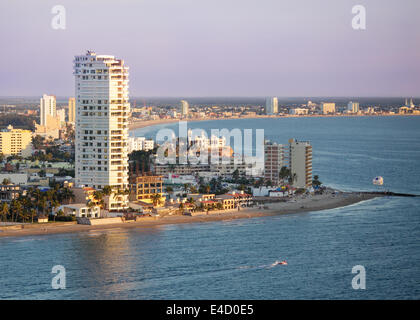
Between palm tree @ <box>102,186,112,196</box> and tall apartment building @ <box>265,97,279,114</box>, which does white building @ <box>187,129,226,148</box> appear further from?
tall apartment building @ <box>265,97,279,114</box>

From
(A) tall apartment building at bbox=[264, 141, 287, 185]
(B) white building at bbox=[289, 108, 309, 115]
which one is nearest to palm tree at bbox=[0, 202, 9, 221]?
(A) tall apartment building at bbox=[264, 141, 287, 185]

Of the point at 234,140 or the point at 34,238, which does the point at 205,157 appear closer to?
the point at 34,238

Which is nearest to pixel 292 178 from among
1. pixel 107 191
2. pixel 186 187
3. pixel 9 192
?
pixel 186 187

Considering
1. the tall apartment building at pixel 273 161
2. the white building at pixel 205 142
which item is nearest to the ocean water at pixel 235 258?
the tall apartment building at pixel 273 161

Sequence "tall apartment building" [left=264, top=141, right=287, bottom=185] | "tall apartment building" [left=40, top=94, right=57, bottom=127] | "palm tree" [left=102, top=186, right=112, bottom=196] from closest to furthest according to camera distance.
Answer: "palm tree" [left=102, top=186, right=112, bottom=196] < "tall apartment building" [left=264, top=141, right=287, bottom=185] < "tall apartment building" [left=40, top=94, right=57, bottom=127]

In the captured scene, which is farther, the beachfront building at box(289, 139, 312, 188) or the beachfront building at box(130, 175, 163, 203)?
the beachfront building at box(289, 139, 312, 188)

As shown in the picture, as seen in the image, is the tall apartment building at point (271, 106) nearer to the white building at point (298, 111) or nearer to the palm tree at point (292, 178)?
the white building at point (298, 111)

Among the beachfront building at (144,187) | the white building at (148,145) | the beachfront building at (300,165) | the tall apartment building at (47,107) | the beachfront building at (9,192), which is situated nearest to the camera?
the beachfront building at (9,192)
